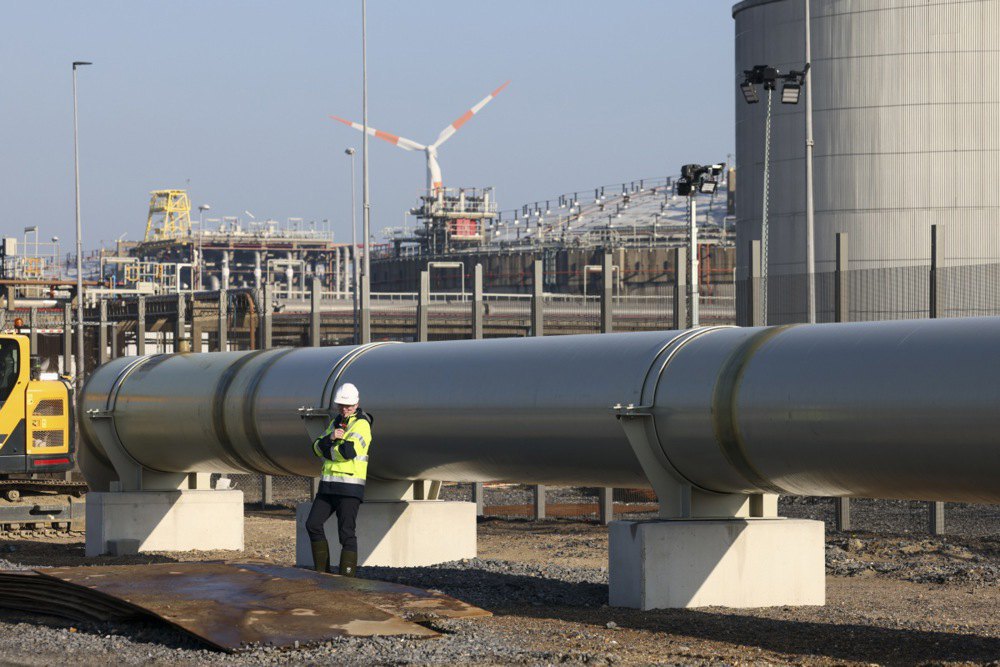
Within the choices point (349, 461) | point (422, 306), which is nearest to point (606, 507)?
point (422, 306)

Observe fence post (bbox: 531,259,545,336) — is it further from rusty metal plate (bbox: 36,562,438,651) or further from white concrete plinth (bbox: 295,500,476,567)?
rusty metal plate (bbox: 36,562,438,651)

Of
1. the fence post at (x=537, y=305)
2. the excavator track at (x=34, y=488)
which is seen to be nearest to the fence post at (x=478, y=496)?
the fence post at (x=537, y=305)

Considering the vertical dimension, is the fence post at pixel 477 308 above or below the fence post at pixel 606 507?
above

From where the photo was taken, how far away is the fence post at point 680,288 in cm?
1970

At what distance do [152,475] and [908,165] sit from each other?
70.1 ft

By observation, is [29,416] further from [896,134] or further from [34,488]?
[896,134]

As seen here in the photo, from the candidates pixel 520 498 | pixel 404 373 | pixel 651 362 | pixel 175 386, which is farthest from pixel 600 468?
pixel 520 498

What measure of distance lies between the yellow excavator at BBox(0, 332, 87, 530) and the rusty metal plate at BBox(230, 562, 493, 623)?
1138 centimetres

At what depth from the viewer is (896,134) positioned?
3475 centimetres

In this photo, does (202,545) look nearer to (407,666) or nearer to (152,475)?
(152,475)

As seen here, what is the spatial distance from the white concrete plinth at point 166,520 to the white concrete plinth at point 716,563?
303 inches

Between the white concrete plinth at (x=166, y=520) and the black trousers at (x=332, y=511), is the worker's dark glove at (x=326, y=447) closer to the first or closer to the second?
the black trousers at (x=332, y=511)

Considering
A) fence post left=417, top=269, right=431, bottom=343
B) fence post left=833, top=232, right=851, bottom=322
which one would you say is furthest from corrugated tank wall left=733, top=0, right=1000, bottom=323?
fence post left=833, top=232, right=851, bottom=322

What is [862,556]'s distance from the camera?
1683 cm
